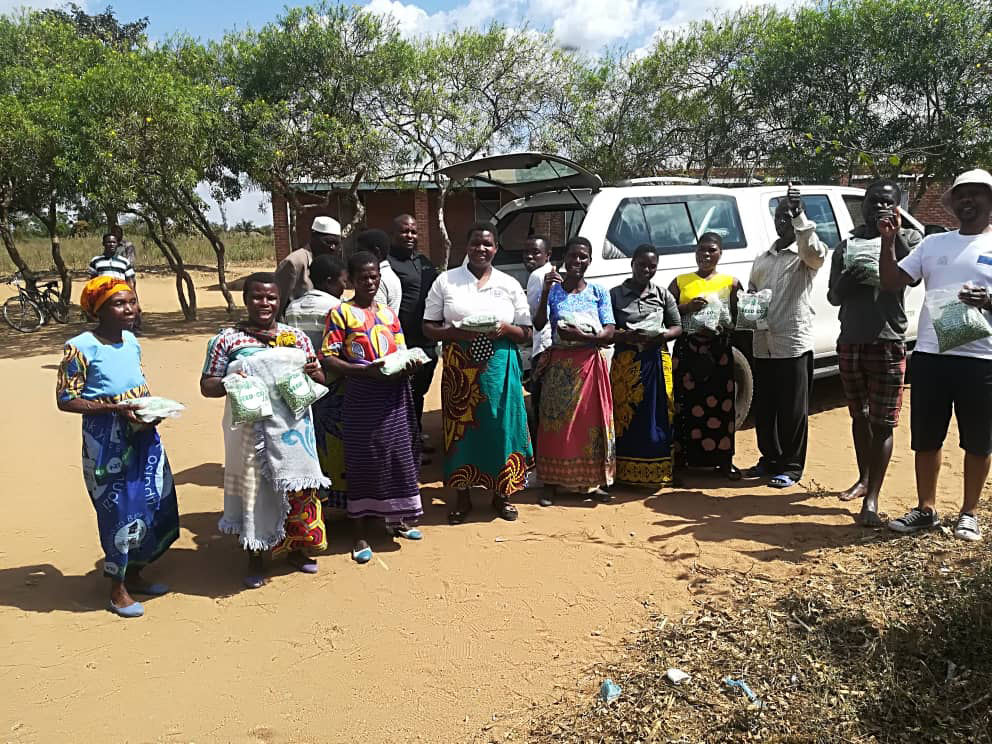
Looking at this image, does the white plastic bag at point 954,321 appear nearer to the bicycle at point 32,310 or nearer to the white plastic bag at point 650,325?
the white plastic bag at point 650,325

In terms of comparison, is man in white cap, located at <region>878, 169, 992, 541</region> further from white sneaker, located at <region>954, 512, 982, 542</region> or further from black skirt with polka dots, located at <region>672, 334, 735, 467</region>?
black skirt with polka dots, located at <region>672, 334, 735, 467</region>

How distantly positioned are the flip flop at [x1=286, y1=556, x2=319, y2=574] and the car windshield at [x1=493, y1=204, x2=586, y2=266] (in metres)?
3.51

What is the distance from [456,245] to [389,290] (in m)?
17.0

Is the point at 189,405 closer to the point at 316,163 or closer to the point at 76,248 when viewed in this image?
the point at 316,163

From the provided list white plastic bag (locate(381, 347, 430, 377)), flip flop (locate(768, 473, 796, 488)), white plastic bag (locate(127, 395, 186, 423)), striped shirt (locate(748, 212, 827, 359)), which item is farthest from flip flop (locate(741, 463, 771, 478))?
white plastic bag (locate(127, 395, 186, 423))

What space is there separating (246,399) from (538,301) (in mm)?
2283

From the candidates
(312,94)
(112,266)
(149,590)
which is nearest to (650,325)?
(149,590)

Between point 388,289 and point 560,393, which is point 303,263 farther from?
point 560,393

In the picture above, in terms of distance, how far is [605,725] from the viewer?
2762mm

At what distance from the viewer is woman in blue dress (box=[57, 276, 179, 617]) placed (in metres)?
3.50

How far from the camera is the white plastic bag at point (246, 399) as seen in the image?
3586 mm

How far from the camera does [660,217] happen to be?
6230 mm

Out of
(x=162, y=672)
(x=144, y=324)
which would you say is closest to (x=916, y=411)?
(x=162, y=672)

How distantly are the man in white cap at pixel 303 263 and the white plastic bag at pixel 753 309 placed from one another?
2713 millimetres
